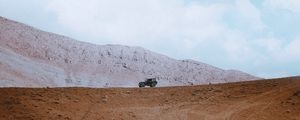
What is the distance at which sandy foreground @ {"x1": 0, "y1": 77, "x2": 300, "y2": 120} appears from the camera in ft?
54.2

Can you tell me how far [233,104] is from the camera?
17234 millimetres

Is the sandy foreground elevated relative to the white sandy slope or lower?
lower

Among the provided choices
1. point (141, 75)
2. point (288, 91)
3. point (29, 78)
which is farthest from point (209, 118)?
point (141, 75)

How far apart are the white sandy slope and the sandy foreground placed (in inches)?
910

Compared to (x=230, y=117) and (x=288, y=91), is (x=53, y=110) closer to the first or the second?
(x=230, y=117)

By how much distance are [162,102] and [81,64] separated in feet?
114

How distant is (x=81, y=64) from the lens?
51656 millimetres

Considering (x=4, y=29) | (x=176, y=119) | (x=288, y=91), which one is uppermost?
(x=4, y=29)

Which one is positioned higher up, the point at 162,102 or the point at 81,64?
the point at 81,64

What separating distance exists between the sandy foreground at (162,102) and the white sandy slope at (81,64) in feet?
75.8

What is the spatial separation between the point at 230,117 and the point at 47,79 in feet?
99.4

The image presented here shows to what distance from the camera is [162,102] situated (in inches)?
702

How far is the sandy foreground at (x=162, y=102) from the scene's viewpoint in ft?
54.2

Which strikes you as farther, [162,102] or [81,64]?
[81,64]
